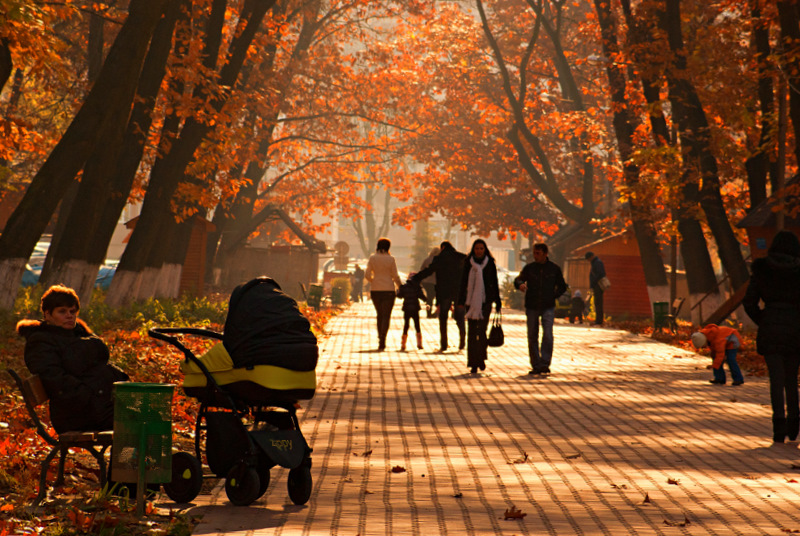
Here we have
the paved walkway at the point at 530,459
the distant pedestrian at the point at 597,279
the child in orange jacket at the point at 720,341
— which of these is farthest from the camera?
the distant pedestrian at the point at 597,279

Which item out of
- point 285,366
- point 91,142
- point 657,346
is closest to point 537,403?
point 285,366

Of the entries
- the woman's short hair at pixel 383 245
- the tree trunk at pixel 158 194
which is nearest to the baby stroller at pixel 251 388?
the woman's short hair at pixel 383 245

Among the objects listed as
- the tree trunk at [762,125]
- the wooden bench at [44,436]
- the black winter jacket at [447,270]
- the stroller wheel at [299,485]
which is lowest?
the stroller wheel at [299,485]

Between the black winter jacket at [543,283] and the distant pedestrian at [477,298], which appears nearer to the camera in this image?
the black winter jacket at [543,283]

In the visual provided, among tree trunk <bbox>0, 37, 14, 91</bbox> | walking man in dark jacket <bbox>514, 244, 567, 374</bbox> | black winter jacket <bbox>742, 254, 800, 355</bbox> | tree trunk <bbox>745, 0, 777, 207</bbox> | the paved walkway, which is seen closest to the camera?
the paved walkway

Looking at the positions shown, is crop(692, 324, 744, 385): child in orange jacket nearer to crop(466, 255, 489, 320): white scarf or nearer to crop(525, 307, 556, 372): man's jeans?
crop(525, 307, 556, 372): man's jeans

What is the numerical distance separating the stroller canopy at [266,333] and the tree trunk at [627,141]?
23.5m

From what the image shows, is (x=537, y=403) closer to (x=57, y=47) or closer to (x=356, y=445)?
(x=356, y=445)

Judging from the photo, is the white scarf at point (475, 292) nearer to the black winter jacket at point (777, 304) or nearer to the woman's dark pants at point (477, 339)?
the woman's dark pants at point (477, 339)

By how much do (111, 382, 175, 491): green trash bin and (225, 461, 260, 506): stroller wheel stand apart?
628 mm

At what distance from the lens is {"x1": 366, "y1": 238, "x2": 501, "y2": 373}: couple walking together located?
16609mm

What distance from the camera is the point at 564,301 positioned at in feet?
126

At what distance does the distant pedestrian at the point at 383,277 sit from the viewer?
776 inches

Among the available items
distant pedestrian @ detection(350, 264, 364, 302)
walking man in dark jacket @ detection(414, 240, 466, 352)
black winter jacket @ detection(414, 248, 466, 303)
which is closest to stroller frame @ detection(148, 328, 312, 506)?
walking man in dark jacket @ detection(414, 240, 466, 352)
